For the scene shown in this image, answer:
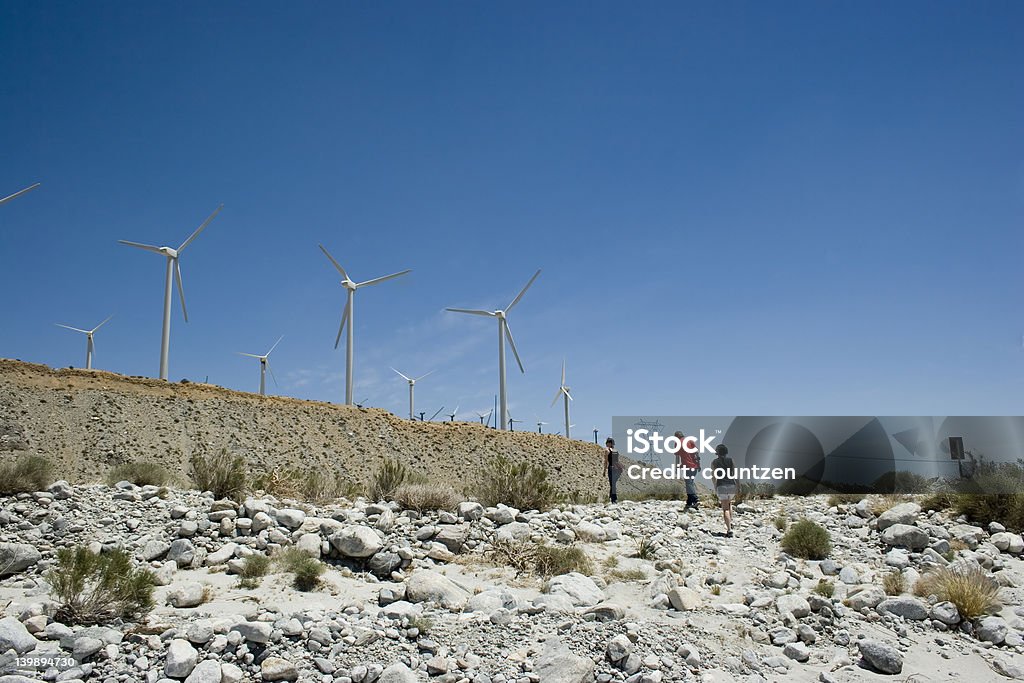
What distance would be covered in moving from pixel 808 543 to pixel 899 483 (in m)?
11.4

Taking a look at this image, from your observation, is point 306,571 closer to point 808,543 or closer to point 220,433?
point 808,543

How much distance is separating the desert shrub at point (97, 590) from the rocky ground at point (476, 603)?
Result: 0.86 feet

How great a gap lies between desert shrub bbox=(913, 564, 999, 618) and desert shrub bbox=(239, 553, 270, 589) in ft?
35.5

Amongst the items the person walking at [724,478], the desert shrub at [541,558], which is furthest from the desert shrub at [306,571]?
the person walking at [724,478]

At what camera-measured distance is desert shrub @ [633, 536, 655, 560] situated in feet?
44.5

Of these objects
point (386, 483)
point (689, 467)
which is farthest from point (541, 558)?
point (689, 467)

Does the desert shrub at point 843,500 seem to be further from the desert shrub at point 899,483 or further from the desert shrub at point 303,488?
the desert shrub at point 303,488

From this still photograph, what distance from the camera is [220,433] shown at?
4428 cm

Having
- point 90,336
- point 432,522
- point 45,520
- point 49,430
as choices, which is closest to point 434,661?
point 432,522

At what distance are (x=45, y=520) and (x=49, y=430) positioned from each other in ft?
102

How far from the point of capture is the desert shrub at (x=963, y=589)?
9.94m

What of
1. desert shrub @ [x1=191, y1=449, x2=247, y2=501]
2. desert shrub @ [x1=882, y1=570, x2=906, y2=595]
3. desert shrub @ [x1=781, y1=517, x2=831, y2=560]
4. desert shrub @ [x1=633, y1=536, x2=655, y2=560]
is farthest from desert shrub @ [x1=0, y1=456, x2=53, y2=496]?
desert shrub @ [x1=882, y1=570, x2=906, y2=595]

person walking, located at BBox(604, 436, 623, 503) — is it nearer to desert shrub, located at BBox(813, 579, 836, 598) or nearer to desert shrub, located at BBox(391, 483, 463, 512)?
desert shrub, located at BBox(391, 483, 463, 512)

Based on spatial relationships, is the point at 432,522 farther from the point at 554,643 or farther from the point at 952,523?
the point at 952,523
